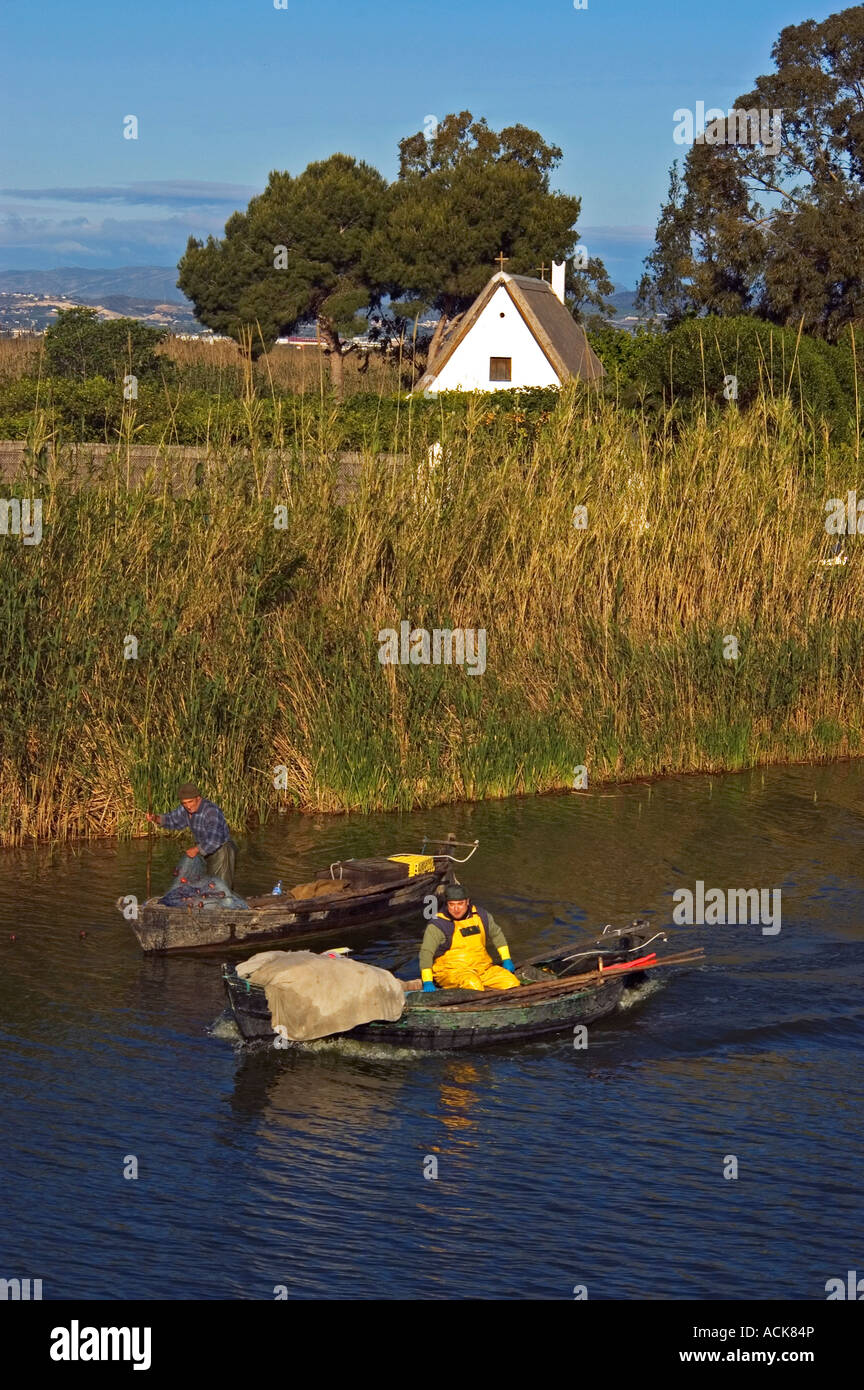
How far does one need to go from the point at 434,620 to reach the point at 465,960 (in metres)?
7.10

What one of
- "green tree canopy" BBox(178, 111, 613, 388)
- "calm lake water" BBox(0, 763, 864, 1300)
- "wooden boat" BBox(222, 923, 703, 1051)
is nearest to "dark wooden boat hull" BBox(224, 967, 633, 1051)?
"wooden boat" BBox(222, 923, 703, 1051)

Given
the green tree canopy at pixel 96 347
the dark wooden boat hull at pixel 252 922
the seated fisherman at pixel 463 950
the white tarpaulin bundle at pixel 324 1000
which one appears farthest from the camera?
the green tree canopy at pixel 96 347

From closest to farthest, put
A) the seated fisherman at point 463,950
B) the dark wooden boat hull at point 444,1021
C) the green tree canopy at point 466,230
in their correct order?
the dark wooden boat hull at point 444,1021
the seated fisherman at point 463,950
the green tree canopy at point 466,230

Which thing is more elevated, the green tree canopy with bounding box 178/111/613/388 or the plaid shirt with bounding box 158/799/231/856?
the green tree canopy with bounding box 178/111/613/388

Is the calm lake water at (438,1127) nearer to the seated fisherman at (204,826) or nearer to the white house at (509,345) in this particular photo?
the seated fisherman at (204,826)

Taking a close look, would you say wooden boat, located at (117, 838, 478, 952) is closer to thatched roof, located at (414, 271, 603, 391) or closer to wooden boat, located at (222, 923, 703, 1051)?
wooden boat, located at (222, 923, 703, 1051)

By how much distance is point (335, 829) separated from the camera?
1848 cm

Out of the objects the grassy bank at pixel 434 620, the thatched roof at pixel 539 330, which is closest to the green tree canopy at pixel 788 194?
the thatched roof at pixel 539 330

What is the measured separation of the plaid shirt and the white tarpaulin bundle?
10.5 ft

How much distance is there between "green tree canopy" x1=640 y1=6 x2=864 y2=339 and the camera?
177ft

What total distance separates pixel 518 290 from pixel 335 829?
39207 mm

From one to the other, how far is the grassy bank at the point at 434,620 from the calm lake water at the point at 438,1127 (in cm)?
167

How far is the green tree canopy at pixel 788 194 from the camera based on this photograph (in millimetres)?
54031
